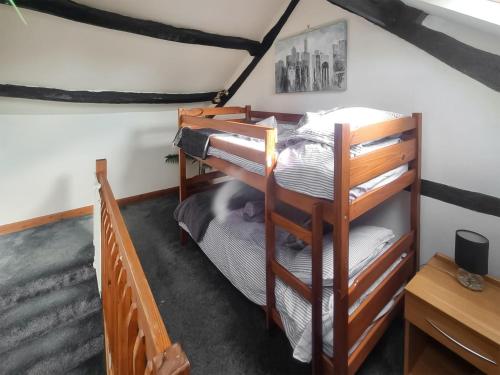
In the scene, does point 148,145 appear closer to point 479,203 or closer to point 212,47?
point 212,47

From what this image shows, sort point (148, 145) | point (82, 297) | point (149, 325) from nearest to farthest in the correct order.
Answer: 1. point (149, 325)
2. point (82, 297)
3. point (148, 145)

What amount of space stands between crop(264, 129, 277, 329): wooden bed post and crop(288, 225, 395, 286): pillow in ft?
0.40

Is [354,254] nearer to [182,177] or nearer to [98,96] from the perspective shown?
[182,177]

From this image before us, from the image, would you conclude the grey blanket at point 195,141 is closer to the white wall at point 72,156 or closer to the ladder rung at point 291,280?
the ladder rung at point 291,280

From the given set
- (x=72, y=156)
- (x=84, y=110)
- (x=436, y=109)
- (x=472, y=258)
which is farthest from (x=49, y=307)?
(x=436, y=109)

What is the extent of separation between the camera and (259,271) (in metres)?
1.47

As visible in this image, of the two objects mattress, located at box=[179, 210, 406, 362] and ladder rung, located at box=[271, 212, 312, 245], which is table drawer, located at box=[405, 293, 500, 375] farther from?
ladder rung, located at box=[271, 212, 312, 245]

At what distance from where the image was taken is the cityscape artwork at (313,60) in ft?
6.39

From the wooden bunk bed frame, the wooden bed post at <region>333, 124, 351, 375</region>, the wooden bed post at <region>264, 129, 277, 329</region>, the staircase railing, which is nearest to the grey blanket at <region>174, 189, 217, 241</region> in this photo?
the wooden bunk bed frame

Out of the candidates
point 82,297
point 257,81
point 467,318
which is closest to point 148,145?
point 257,81

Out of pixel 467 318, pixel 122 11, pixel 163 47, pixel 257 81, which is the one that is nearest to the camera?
pixel 467 318

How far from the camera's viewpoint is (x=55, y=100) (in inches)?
100

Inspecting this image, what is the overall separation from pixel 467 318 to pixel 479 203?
0.73 meters

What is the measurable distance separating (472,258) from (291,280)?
78cm
